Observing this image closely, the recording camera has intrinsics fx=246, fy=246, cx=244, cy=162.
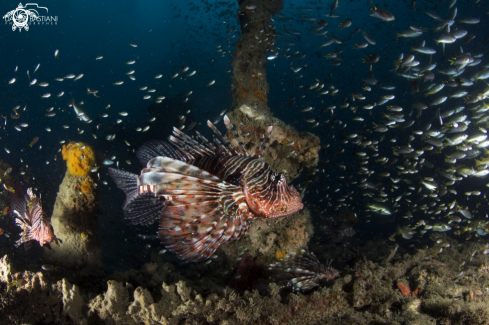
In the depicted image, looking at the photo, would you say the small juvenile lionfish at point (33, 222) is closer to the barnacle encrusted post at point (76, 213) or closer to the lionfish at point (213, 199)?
the barnacle encrusted post at point (76, 213)

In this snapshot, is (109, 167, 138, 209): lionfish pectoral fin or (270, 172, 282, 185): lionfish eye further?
(109, 167, 138, 209): lionfish pectoral fin

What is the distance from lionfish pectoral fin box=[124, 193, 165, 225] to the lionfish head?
1553 millimetres

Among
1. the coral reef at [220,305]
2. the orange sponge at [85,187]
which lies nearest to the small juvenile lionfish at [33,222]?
the orange sponge at [85,187]

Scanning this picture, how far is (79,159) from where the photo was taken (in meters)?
5.01

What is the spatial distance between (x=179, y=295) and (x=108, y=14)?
99588 millimetres

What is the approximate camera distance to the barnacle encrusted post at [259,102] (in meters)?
5.12

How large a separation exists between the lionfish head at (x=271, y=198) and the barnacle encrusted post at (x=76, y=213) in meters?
4.07

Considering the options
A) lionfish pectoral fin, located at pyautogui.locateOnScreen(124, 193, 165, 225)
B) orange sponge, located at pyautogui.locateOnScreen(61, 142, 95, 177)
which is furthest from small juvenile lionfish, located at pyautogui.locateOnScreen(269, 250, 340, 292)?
orange sponge, located at pyautogui.locateOnScreen(61, 142, 95, 177)

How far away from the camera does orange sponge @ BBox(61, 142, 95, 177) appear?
4992 millimetres

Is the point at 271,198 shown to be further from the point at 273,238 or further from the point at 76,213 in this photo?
the point at 76,213

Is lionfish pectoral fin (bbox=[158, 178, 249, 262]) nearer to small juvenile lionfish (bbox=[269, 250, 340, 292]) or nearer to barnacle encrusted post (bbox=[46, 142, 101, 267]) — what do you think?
small juvenile lionfish (bbox=[269, 250, 340, 292])

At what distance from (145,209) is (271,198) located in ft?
6.76

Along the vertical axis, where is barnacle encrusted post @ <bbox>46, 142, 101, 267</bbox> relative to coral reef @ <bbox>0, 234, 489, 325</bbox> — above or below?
above

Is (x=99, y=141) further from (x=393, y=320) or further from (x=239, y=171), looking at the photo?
(x=393, y=320)
